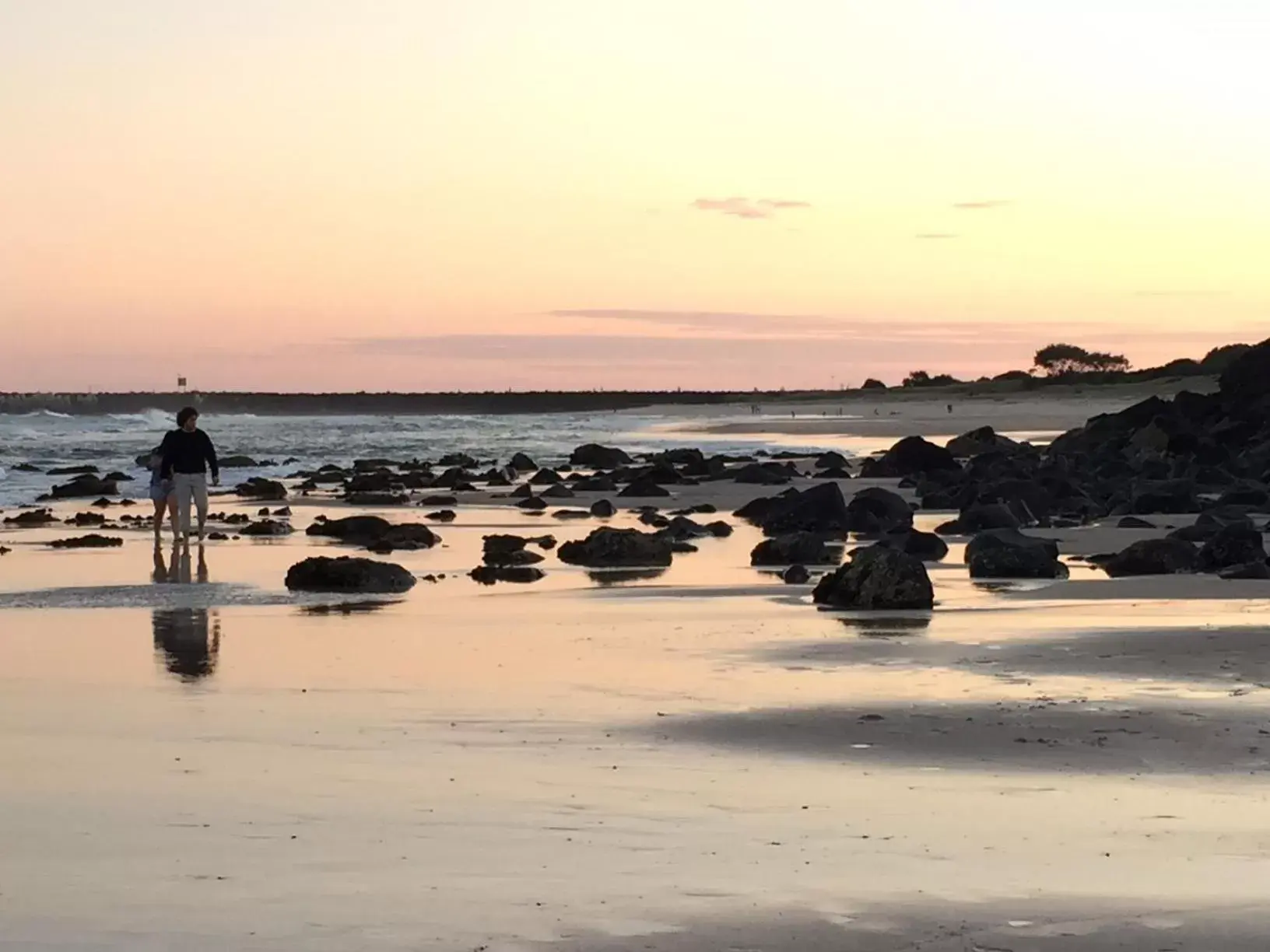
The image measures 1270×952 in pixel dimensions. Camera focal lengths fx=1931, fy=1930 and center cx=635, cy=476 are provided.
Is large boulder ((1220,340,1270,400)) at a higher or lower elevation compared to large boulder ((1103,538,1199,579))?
higher

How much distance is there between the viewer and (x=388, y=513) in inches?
1244

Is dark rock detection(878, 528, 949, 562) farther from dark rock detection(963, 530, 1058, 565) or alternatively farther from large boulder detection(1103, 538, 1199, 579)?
large boulder detection(1103, 538, 1199, 579)

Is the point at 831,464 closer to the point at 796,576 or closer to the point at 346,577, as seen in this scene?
the point at 796,576

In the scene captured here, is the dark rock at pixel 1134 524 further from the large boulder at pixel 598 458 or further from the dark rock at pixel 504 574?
the large boulder at pixel 598 458

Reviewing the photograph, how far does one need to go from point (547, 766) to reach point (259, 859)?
84.8 inches

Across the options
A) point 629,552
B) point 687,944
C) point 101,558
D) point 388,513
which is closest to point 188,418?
point 101,558

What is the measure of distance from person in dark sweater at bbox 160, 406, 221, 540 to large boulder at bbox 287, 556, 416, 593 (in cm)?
521

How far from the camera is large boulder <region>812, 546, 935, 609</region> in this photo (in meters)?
15.9

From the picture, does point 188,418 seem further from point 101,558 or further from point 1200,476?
point 1200,476

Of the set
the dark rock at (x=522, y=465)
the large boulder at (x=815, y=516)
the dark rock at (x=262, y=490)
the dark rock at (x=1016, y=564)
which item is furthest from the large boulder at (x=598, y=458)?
the dark rock at (x=1016, y=564)

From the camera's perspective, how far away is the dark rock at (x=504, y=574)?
1870cm

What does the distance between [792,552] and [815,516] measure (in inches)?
175

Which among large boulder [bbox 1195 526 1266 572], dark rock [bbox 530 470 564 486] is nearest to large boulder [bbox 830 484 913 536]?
large boulder [bbox 1195 526 1266 572]

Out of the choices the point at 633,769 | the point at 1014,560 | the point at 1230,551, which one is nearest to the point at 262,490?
the point at 1014,560
